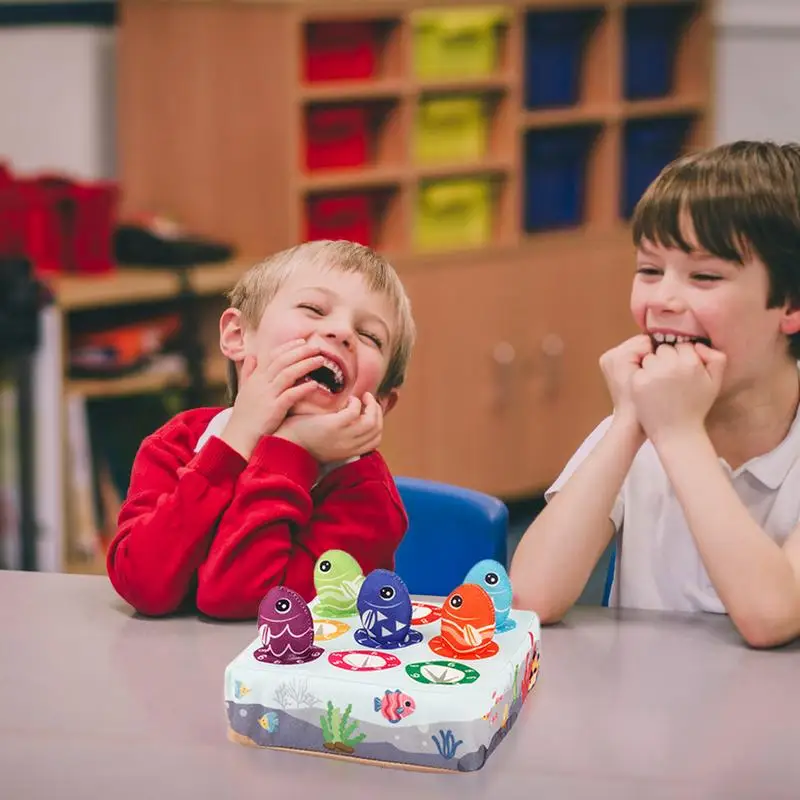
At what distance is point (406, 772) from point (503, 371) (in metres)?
3.06

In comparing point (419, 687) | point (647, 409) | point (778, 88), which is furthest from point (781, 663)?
point (778, 88)

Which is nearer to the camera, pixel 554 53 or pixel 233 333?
pixel 233 333

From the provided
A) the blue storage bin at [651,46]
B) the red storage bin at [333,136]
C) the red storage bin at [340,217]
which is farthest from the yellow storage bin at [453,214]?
the blue storage bin at [651,46]

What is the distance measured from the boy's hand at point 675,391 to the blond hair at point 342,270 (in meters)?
0.23

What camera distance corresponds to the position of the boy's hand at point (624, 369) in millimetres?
1470

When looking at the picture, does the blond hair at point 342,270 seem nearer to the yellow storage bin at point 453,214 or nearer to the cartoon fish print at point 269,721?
the cartoon fish print at point 269,721

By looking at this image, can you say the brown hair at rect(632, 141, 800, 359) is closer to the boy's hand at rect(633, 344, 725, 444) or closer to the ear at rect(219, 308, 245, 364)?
the boy's hand at rect(633, 344, 725, 444)

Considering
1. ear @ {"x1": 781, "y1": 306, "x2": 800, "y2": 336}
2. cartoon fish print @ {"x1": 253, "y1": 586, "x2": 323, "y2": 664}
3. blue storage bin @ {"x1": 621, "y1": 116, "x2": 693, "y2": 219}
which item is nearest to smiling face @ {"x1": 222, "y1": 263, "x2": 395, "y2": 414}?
cartoon fish print @ {"x1": 253, "y1": 586, "x2": 323, "y2": 664}

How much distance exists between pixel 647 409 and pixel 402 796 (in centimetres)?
53

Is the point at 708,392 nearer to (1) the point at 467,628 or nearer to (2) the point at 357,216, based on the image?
(1) the point at 467,628

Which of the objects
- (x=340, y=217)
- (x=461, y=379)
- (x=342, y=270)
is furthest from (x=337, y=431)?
(x=461, y=379)

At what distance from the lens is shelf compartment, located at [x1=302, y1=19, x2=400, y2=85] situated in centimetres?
372

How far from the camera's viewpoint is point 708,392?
4.69ft

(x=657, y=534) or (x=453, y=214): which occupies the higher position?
(x=453, y=214)
